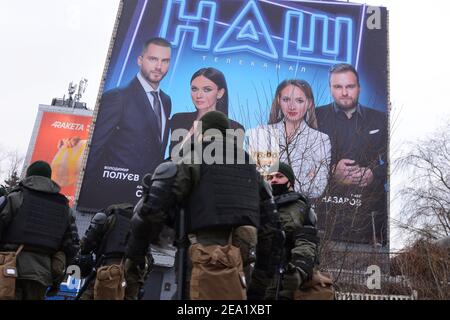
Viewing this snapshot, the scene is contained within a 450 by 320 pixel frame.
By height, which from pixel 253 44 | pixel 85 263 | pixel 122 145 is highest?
pixel 253 44

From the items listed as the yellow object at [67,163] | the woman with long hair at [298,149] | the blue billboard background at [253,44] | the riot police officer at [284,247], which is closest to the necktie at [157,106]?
the blue billboard background at [253,44]

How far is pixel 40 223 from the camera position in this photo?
4.31 m

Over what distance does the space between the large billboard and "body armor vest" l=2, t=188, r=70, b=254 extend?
1347cm

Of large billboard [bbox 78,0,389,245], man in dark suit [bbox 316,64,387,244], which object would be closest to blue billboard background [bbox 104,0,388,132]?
large billboard [bbox 78,0,389,245]

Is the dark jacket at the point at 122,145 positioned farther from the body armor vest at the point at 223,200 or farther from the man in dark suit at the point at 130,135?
the body armor vest at the point at 223,200

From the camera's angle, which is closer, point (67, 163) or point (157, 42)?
point (157, 42)

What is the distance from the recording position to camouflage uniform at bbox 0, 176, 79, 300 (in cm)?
418

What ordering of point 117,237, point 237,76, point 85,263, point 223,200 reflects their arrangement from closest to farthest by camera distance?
point 223,200, point 117,237, point 85,263, point 237,76

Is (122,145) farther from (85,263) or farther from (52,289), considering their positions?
(52,289)

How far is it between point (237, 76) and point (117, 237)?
16305mm

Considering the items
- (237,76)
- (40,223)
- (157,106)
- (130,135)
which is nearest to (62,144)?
(130,135)

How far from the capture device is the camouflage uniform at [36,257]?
418cm

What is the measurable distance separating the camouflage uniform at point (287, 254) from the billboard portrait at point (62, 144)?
33276mm
